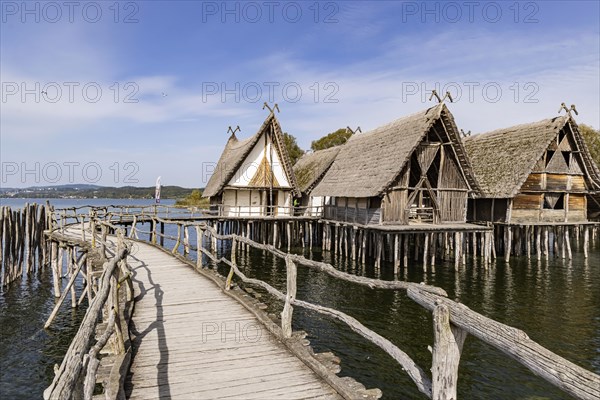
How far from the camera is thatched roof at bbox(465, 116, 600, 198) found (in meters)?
23.8

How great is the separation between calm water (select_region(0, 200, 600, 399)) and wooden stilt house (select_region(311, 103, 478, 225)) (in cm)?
303

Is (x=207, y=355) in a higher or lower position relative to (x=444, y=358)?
lower

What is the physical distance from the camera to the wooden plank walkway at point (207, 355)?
4.54 meters

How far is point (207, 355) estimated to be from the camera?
18.4 ft

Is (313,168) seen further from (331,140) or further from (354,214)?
(331,140)

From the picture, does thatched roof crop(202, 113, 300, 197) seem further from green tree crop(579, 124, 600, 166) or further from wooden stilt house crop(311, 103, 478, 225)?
green tree crop(579, 124, 600, 166)

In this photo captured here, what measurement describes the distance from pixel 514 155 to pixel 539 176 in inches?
74.2

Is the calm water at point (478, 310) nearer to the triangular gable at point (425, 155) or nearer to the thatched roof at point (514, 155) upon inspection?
the thatched roof at point (514, 155)

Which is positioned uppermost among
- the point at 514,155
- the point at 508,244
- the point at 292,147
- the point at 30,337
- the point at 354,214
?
the point at 292,147

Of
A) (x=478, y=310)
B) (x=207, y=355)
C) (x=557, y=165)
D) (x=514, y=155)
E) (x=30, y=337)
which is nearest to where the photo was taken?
(x=207, y=355)

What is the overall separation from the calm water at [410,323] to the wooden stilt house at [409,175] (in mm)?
3028

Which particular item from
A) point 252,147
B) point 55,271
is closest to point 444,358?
point 55,271

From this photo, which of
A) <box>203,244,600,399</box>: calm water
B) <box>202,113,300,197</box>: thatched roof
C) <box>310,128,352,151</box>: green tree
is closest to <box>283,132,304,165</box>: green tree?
<box>310,128,352,151</box>: green tree

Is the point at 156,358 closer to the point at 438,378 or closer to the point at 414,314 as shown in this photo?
the point at 438,378
